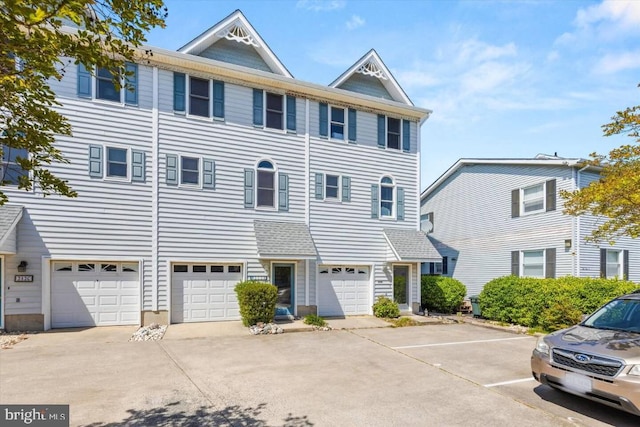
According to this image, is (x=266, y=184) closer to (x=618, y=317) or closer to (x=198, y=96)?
(x=198, y=96)

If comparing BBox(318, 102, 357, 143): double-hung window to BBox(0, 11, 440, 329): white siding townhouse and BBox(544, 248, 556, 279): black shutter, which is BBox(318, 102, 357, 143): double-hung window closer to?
BBox(0, 11, 440, 329): white siding townhouse

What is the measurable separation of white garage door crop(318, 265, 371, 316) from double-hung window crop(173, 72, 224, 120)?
22.8 feet

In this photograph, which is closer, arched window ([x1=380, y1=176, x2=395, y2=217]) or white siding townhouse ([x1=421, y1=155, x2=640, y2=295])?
white siding townhouse ([x1=421, y1=155, x2=640, y2=295])

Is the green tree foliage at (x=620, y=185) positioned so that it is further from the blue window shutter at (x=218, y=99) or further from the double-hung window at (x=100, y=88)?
the double-hung window at (x=100, y=88)

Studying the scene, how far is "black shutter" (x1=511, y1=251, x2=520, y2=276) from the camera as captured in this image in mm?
17636

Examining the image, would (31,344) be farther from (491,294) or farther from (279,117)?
(491,294)

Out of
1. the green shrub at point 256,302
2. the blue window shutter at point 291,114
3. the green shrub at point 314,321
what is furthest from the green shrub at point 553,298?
the blue window shutter at point 291,114

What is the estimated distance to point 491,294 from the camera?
47.3ft

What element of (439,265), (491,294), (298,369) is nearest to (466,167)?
(439,265)

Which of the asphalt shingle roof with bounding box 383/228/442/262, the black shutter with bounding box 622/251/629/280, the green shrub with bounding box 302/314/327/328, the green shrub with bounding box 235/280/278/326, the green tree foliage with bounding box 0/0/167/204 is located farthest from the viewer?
the black shutter with bounding box 622/251/629/280

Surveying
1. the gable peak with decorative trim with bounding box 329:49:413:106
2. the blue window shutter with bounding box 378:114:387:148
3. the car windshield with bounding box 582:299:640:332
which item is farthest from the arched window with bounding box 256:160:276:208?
the car windshield with bounding box 582:299:640:332

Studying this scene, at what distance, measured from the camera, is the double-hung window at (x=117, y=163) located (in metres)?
11.9

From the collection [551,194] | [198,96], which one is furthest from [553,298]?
[198,96]

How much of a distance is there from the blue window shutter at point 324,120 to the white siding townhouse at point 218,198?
55 mm
